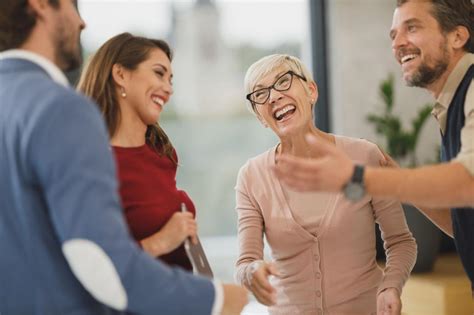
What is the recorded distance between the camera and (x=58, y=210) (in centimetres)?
121

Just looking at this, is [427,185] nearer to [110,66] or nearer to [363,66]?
[110,66]

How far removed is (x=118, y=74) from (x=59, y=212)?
0.67 m

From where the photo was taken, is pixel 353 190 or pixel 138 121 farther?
pixel 138 121

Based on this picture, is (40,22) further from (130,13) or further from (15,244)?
(130,13)

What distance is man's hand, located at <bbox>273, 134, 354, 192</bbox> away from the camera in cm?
149

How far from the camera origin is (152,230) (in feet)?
5.68

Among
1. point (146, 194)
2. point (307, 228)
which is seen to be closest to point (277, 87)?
point (307, 228)

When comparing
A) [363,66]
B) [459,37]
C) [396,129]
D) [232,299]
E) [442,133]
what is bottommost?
[396,129]

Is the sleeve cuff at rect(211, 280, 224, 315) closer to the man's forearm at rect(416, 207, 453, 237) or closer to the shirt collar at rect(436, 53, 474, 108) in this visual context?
the shirt collar at rect(436, 53, 474, 108)

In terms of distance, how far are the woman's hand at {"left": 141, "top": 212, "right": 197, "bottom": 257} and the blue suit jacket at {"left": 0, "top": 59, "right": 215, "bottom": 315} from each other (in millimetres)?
322

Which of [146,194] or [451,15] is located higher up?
[451,15]

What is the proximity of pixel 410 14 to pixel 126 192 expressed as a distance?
1005 mm

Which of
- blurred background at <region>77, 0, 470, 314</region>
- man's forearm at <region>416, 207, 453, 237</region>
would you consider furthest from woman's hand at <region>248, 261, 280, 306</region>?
blurred background at <region>77, 0, 470, 314</region>

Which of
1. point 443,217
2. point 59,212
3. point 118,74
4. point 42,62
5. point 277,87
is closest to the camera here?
point 59,212
